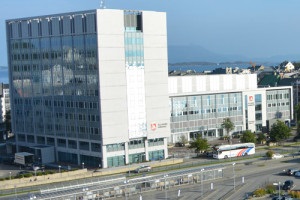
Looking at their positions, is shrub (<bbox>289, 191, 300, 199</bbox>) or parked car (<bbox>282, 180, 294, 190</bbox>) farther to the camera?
parked car (<bbox>282, 180, 294, 190</bbox>)

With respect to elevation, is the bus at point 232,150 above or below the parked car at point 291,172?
above

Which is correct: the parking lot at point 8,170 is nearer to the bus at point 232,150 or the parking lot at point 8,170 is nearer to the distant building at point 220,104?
the distant building at point 220,104

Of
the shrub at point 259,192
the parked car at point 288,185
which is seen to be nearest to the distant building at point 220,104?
the parked car at point 288,185

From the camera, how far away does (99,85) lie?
5075 cm

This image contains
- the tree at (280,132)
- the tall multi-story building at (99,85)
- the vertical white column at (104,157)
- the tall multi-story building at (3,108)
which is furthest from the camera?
the tall multi-story building at (3,108)

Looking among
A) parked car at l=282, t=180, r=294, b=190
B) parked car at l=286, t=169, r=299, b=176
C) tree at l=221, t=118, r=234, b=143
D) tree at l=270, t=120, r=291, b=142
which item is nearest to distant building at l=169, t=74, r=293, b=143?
tree at l=221, t=118, r=234, b=143

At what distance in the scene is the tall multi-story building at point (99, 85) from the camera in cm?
5119

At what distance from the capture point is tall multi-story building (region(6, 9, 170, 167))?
5119 cm

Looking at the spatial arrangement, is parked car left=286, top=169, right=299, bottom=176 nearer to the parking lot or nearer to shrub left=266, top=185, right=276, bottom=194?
shrub left=266, top=185, right=276, bottom=194

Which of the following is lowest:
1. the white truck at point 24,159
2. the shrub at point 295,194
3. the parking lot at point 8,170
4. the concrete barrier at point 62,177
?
the parking lot at point 8,170

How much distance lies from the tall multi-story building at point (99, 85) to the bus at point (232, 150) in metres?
5.42

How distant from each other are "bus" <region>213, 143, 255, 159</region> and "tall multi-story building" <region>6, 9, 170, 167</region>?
542 cm

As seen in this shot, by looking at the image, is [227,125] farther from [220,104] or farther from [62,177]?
[62,177]

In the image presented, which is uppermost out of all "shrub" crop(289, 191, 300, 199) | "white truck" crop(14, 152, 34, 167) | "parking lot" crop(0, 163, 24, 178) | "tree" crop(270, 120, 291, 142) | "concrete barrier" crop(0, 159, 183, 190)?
"tree" crop(270, 120, 291, 142)
